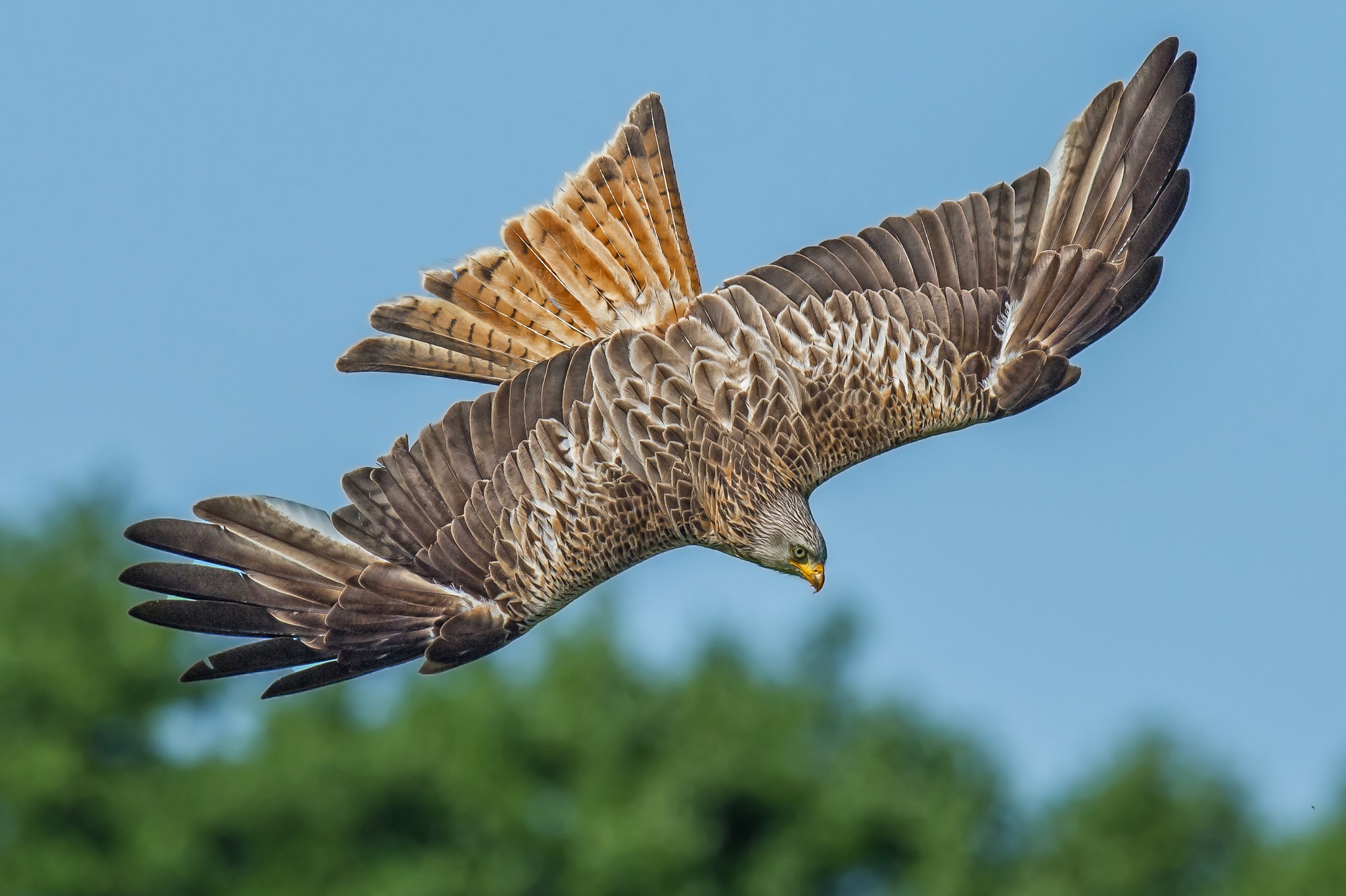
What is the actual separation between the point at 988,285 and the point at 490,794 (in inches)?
1167

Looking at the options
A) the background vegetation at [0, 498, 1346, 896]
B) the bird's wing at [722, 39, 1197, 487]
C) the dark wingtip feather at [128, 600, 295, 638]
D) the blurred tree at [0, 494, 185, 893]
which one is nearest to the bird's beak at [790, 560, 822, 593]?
the bird's wing at [722, 39, 1197, 487]

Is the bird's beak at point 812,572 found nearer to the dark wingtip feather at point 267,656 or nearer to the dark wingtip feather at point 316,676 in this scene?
the dark wingtip feather at point 316,676

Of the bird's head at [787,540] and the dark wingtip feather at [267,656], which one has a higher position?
the bird's head at [787,540]

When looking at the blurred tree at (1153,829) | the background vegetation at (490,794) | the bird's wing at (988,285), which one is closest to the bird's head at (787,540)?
the bird's wing at (988,285)

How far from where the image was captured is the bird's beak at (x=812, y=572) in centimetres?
1120

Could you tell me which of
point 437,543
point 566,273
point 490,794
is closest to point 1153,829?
point 490,794

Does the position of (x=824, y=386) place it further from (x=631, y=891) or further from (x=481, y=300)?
(x=631, y=891)

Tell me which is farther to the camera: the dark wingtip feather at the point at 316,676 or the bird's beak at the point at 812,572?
the bird's beak at the point at 812,572

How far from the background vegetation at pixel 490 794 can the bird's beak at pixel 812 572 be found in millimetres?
27054

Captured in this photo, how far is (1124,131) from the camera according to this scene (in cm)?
1131

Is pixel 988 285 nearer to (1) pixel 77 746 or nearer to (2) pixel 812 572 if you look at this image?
(2) pixel 812 572

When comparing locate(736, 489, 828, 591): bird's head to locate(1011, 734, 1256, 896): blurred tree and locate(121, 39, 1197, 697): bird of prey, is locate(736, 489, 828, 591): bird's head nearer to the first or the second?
locate(121, 39, 1197, 697): bird of prey

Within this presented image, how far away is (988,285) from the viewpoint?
11.3 m

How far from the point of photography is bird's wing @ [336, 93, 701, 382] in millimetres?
11508
